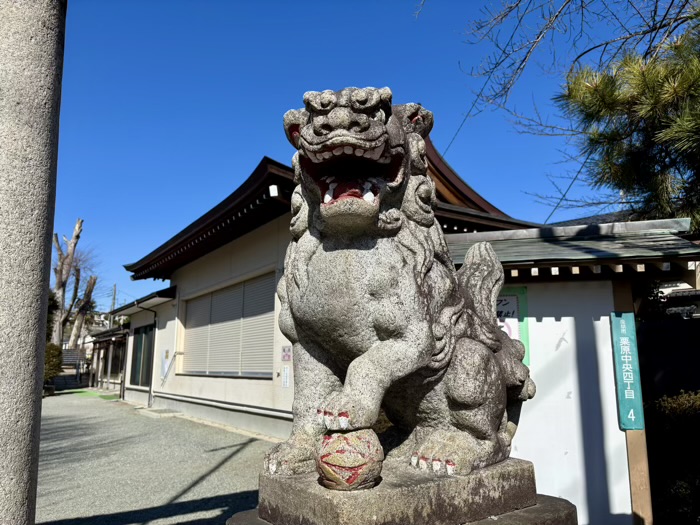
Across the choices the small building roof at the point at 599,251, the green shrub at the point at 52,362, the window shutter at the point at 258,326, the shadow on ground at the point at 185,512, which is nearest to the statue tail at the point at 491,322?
the small building roof at the point at 599,251

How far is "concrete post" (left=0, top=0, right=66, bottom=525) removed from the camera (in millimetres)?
1754

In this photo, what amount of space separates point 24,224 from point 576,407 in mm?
4301

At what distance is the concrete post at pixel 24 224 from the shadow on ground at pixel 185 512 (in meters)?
2.76

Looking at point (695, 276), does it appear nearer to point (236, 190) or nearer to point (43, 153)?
point (43, 153)

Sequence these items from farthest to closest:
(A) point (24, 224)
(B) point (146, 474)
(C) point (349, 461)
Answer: (B) point (146, 474), (A) point (24, 224), (C) point (349, 461)

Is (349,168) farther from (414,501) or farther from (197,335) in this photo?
(197,335)

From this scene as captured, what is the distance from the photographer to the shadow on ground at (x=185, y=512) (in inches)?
169

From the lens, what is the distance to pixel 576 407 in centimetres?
447

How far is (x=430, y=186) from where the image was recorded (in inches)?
73.6

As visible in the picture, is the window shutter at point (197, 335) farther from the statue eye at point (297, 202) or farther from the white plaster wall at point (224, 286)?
the statue eye at point (297, 202)

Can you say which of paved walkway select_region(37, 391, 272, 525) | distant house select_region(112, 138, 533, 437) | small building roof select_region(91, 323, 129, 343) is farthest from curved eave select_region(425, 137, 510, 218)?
small building roof select_region(91, 323, 129, 343)

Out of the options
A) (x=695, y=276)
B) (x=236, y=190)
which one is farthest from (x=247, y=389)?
(x=695, y=276)

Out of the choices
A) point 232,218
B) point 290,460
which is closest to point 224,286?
point 232,218

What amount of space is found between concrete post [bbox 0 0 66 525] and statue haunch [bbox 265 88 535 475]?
34.1 inches
